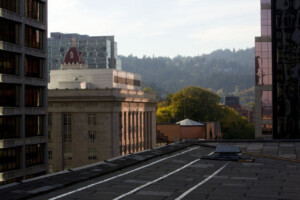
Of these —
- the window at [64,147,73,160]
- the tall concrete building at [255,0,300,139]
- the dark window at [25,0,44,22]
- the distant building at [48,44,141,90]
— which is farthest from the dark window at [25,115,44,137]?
the distant building at [48,44,141,90]

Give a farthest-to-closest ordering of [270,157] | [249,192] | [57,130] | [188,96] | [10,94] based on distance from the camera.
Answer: [188,96] → [57,130] → [10,94] → [270,157] → [249,192]

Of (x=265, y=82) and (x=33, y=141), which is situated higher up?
(x=265, y=82)

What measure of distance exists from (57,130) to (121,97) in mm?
13997

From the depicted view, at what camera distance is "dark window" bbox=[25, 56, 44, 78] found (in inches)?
2355

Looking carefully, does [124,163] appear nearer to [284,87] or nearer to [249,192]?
[249,192]

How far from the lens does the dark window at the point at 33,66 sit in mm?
59812

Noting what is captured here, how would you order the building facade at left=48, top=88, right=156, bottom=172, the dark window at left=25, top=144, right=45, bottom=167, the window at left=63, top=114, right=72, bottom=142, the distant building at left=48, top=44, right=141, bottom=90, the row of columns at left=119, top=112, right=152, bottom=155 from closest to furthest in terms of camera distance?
1. the dark window at left=25, top=144, right=45, bottom=167
2. the building facade at left=48, top=88, right=156, bottom=172
3. the window at left=63, top=114, right=72, bottom=142
4. the row of columns at left=119, top=112, right=152, bottom=155
5. the distant building at left=48, top=44, right=141, bottom=90

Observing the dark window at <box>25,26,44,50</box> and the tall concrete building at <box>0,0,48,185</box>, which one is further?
the dark window at <box>25,26,44,50</box>

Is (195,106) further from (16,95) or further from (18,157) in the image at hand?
(18,157)

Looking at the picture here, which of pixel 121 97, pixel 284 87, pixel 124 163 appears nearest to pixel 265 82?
pixel 121 97

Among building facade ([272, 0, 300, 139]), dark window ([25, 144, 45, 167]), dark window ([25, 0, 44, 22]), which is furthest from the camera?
building facade ([272, 0, 300, 139])

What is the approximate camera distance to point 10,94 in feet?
184

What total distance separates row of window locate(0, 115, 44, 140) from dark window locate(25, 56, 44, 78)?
552 centimetres

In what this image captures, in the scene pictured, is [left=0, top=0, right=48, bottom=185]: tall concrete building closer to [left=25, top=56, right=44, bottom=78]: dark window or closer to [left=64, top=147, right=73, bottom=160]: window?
[left=25, top=56, right=44, bottom=78]: dark window
